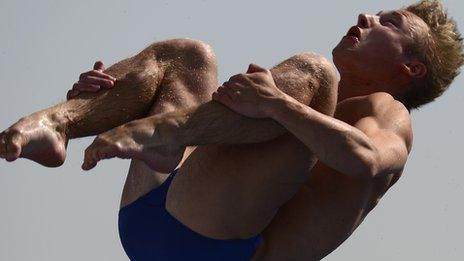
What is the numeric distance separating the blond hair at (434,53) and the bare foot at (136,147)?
2.16 m

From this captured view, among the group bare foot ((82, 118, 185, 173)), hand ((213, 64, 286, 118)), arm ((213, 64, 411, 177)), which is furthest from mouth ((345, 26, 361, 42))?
bare foot ((82, 118, 185, 173))

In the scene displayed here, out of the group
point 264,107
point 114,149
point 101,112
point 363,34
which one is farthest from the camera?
point 363,34

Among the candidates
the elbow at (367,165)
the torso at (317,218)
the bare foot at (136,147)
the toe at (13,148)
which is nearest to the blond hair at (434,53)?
the torso at (317,218)

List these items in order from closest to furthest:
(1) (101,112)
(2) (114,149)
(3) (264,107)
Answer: (2) (114,149) → (3) (264,107) → (1) (101,112)

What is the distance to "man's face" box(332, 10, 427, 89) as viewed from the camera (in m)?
5.94

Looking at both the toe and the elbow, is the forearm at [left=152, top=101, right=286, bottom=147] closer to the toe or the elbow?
the elbow

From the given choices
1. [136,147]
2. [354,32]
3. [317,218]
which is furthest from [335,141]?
[354,32]

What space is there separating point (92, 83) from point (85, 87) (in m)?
0.04

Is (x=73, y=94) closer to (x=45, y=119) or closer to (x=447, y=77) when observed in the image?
(x=45, y=119)

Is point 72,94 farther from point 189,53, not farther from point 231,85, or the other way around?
point 231,85

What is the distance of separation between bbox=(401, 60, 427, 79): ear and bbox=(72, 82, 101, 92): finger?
1.99 metres

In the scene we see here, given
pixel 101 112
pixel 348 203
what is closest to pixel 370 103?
pixel 348 203

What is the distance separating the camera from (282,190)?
4926 mm

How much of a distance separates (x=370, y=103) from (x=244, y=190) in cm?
93
